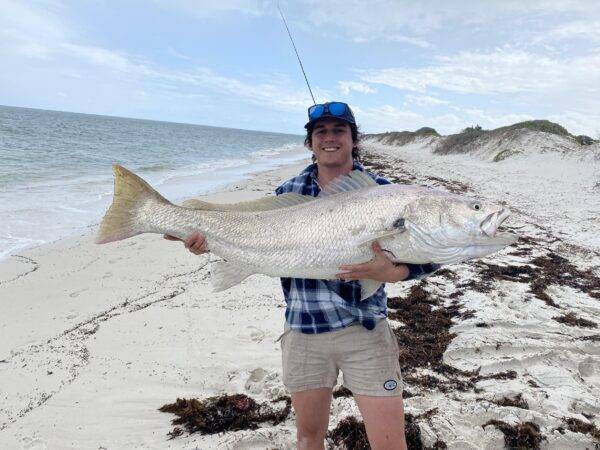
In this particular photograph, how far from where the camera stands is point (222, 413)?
3.79 metres

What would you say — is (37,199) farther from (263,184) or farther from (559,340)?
(559,340)

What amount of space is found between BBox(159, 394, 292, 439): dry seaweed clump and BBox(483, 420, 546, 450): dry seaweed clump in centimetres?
176

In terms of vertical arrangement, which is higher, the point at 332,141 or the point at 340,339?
the point at 332,141

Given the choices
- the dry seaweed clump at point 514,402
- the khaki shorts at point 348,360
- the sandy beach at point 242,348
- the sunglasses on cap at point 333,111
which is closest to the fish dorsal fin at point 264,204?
the sunglasses on cap at point 333,111

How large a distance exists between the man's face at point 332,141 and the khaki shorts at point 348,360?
1.10 metres

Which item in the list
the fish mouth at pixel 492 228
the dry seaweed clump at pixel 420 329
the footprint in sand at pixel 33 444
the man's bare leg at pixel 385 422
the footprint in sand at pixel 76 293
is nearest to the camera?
the man's bare leg at pixel 385 422

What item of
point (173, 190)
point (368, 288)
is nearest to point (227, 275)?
point (368, 288)

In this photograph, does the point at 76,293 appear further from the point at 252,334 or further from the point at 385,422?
the point at 385,422

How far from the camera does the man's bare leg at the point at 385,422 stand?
8.32 ft

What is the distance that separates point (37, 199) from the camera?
1414 centimetres

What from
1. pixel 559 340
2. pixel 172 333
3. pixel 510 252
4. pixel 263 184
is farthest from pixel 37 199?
pixel 559 340

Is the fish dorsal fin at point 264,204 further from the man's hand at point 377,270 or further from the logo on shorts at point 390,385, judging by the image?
the logo on shorts at point 390,385

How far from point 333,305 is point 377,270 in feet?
1.25

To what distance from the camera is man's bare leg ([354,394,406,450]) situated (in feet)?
8.32
